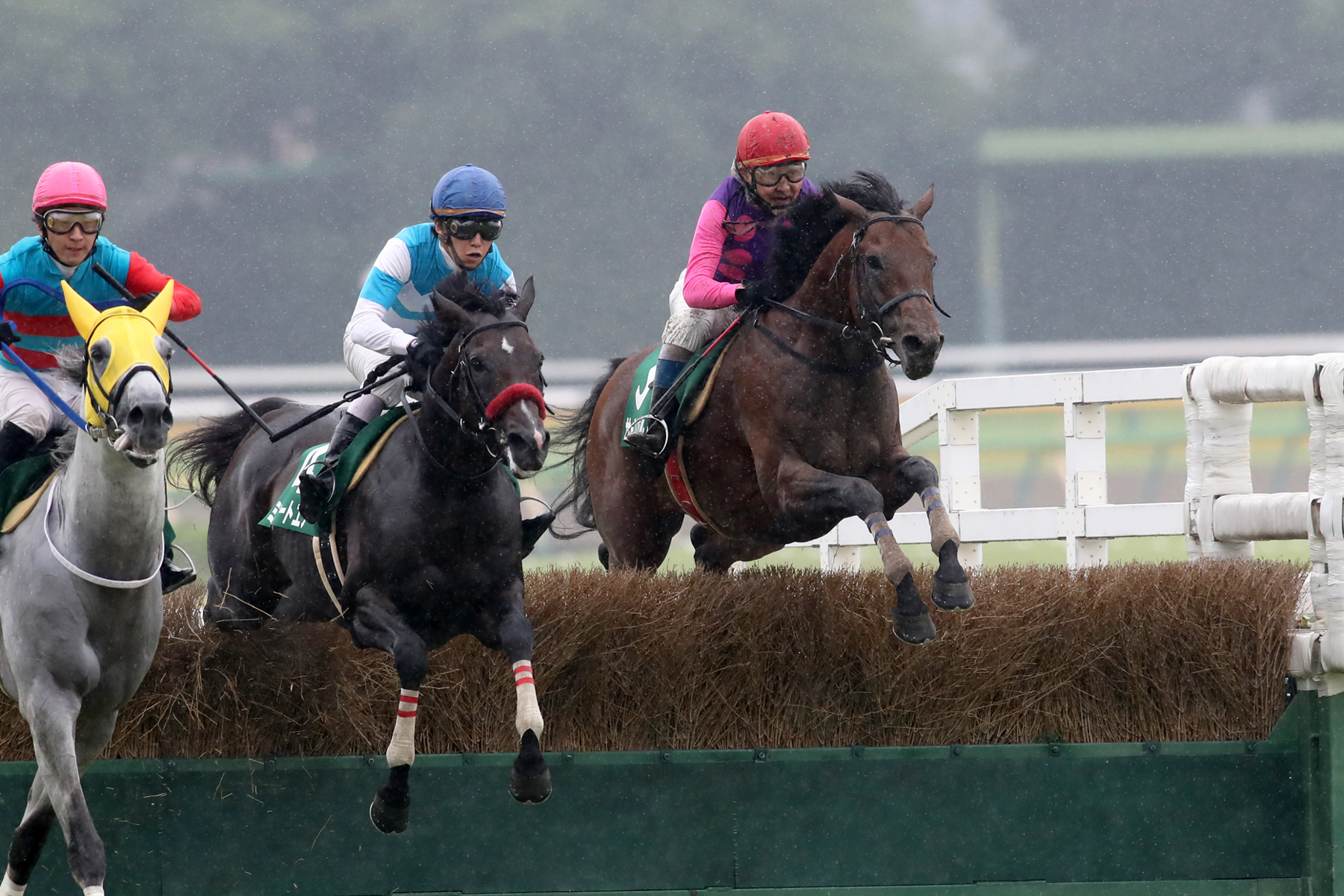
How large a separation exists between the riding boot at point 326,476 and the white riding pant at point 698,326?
146 cm

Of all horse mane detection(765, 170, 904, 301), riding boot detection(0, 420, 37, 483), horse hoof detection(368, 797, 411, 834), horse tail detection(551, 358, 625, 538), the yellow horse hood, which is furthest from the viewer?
horse tail detection(551, 358, 625, 538)

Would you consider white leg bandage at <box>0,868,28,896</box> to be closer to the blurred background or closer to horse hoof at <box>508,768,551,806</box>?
horse hoof at <box>508,768,551,806</box>

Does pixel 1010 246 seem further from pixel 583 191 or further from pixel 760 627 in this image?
pixel 760 627

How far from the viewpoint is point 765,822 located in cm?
486

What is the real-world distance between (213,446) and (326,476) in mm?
1733

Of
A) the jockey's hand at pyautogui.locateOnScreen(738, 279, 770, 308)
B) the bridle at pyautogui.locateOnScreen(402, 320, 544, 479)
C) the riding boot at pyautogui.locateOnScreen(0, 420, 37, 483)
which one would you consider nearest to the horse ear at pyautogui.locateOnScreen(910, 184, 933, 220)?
the jockey's hand at pyautogui.locateOnScreen(738, 279, 770, 308)

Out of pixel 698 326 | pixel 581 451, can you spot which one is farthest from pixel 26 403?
pixel 581 451

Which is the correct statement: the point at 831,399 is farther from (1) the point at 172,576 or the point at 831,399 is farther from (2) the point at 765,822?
(1) the point at 172,576

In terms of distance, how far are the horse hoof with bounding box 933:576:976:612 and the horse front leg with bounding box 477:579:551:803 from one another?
49.0 inches

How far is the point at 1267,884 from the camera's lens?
490 cm

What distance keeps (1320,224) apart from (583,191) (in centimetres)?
1766

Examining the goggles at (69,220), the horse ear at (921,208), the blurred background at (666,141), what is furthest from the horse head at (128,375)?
the blurred background at (666,141)

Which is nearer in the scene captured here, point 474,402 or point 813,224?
point 474,402

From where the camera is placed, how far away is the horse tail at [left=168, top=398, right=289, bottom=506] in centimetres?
643
